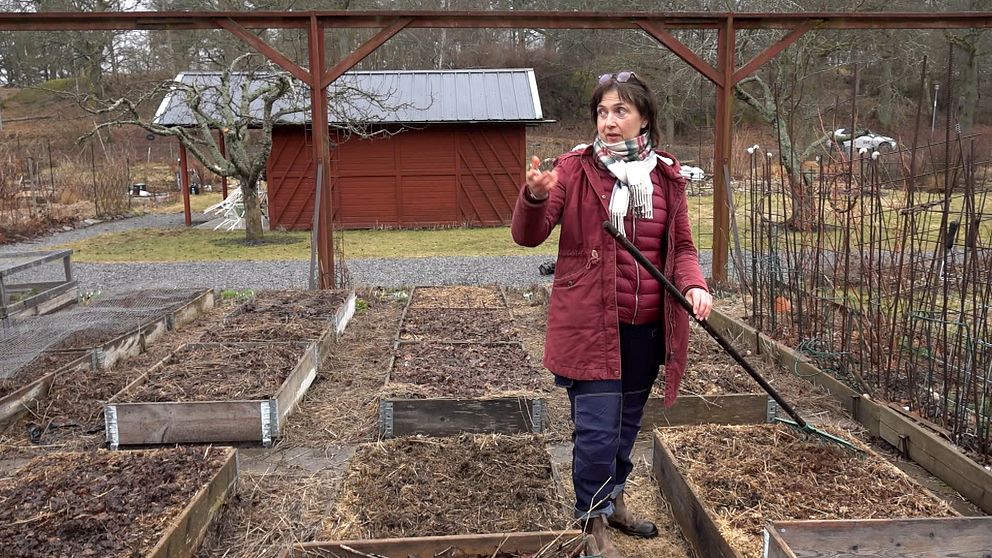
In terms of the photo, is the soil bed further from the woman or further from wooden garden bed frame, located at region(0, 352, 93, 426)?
the woman

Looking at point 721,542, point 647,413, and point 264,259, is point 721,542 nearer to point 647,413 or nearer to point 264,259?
point 647,413

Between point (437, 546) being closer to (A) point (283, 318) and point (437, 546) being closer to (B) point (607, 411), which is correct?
(B) point (607, 411)

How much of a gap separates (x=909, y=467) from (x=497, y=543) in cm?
246

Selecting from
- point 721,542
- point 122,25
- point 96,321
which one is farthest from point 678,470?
point 122,25

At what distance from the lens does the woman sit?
2414 millimetres

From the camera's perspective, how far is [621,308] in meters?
2.46

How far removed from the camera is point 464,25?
716 cm

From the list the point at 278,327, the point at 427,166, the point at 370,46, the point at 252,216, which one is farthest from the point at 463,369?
the point at 427,166

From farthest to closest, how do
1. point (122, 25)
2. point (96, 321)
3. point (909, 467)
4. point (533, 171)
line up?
point (122, 25) → point (96, 321) → point (909, 467) → point (533, 171)

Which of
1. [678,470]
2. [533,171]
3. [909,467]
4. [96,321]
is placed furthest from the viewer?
[96,321]

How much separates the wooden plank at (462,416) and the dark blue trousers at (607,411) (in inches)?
51.7

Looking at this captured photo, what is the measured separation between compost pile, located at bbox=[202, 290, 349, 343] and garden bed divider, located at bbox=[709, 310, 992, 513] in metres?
3.48

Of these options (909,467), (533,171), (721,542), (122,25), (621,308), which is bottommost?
(909,467)

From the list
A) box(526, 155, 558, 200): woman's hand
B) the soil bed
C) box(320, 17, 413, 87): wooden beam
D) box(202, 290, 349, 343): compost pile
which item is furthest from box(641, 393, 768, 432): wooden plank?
box(320, 17, 413, 87): wooden beam
